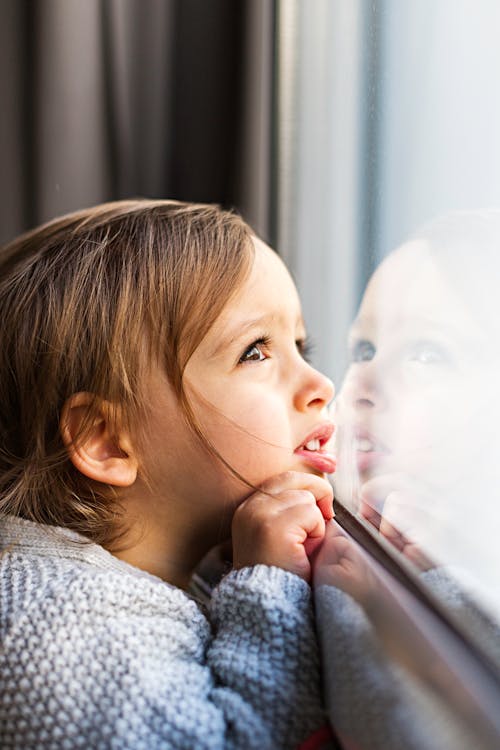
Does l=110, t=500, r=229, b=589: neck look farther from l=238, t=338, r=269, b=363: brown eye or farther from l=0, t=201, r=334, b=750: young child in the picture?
l=238, t=338, r=269, b=363: brown eye

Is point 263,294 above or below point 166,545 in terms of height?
above

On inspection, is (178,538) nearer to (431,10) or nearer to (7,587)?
(7,587)

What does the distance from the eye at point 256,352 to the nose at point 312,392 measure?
0.18 feet

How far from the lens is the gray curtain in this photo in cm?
141

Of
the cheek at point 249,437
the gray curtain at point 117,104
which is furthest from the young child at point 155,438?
the gray curtain at point 117,104

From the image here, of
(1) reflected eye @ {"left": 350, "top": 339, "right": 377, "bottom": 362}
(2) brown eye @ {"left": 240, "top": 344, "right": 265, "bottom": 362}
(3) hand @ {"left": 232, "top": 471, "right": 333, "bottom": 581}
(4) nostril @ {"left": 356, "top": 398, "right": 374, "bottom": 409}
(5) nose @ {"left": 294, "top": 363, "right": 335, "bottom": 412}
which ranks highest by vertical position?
(2) brown eye @ {"left": 240, "top": 344, "right": 265, "bottom": 362}

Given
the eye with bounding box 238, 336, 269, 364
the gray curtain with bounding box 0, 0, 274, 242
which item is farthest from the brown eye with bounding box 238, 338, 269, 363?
the gray curtain with bounding box 0, 0, 274, 242

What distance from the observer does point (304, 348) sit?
3.29 ft

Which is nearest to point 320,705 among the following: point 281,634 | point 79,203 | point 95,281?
point 281,634

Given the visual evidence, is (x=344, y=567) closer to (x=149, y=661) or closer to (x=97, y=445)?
(x=149, y=661)

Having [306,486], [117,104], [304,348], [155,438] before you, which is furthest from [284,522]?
[117,104]

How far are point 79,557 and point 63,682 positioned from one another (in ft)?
0.51

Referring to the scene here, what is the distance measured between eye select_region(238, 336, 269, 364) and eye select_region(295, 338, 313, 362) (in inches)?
2.9

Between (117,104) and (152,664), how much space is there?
3.62 ft
